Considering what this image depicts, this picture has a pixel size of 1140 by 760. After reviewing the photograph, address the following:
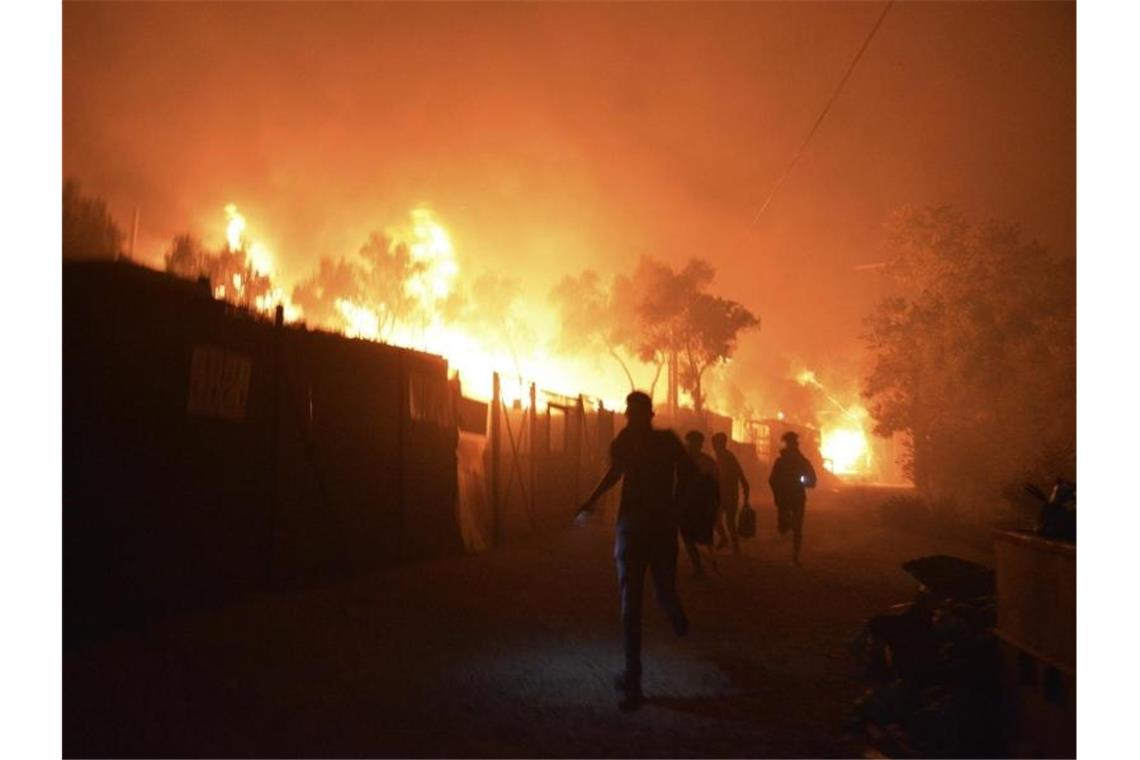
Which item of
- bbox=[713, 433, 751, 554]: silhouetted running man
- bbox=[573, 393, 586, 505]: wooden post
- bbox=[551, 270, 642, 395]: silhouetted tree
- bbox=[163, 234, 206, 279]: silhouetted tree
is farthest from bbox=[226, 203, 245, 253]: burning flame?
bbox=[713, 433, 751, 554]: silhouetted running man

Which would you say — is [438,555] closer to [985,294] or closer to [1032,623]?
[1032,623]

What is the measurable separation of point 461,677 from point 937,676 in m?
3.04

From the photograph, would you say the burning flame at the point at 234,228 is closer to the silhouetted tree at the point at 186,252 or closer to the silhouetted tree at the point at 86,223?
the silhouetted tree at the point at 186,252

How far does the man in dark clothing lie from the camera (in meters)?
11.5

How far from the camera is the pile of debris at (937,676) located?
4102 mm

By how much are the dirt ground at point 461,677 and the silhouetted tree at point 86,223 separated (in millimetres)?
28757

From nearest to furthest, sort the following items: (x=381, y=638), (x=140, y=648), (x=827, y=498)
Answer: (x=140, y=648) < (x=381, y=638) < (x=827, y=498)

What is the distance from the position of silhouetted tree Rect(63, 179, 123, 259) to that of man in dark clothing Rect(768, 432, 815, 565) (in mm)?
28342

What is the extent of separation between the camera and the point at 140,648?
5.16m

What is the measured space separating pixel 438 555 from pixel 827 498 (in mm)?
27812

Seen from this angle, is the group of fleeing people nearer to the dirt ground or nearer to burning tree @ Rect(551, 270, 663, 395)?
the dirt ground

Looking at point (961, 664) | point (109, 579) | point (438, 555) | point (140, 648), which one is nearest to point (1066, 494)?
point (961, 664)

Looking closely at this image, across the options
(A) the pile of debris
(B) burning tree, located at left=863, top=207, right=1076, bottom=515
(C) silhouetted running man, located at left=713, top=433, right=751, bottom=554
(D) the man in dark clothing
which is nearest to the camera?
(A) the pile of debris

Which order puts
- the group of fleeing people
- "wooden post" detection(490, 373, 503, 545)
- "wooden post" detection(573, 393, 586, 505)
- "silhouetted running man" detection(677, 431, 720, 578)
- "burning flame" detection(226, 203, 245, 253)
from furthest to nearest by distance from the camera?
"burning flame" detection(226, 203, 245, 253)
"wooden post" detection(573, 393, 586, 505)
"wooden post" detection(490, 373, 503, 545)
"silhouetted running man" detection(677, 431, 720, 578)
the group of fleeing people
